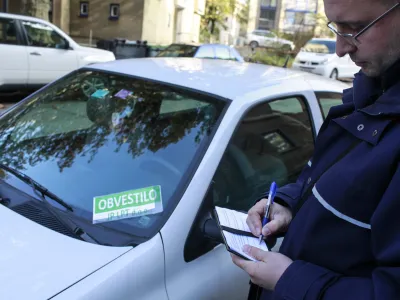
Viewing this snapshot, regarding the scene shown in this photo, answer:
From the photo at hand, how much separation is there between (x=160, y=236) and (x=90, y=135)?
85 cm

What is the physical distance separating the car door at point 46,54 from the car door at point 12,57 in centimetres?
13

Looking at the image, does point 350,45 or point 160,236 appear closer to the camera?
point 350,45

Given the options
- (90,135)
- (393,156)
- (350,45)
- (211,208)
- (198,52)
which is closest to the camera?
(393,156)

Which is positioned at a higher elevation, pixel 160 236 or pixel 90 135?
pixel 90 135

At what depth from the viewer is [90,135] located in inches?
84.7

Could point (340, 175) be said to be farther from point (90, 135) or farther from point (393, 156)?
point (90, 135)

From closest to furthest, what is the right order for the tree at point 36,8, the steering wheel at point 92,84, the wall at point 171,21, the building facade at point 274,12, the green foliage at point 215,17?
the steering wheel at point 92,84 < the tree at point 36,8 < the wall at point 171,21 < the green foliage at point 215,17 < the building facade at point 274,12

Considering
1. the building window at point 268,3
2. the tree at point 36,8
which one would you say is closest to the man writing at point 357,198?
the tree at point 36,8

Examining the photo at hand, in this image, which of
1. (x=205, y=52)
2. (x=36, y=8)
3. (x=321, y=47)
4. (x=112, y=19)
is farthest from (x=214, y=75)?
(x=112, y=19)

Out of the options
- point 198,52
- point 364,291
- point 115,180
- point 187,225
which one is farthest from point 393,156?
point 198,52

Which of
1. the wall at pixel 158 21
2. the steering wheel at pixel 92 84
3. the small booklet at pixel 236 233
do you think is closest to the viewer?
the small booklet at pixel 236 233

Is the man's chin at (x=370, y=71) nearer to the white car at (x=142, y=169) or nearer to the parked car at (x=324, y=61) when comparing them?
the white car at (x=142, y=169)

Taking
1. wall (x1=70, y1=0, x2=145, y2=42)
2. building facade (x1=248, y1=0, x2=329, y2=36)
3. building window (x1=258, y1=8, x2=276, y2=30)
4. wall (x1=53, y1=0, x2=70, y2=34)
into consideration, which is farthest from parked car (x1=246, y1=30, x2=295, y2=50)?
building window (x1=258, y1=8, x2=276, y2=30)

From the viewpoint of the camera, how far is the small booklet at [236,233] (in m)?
1.17
